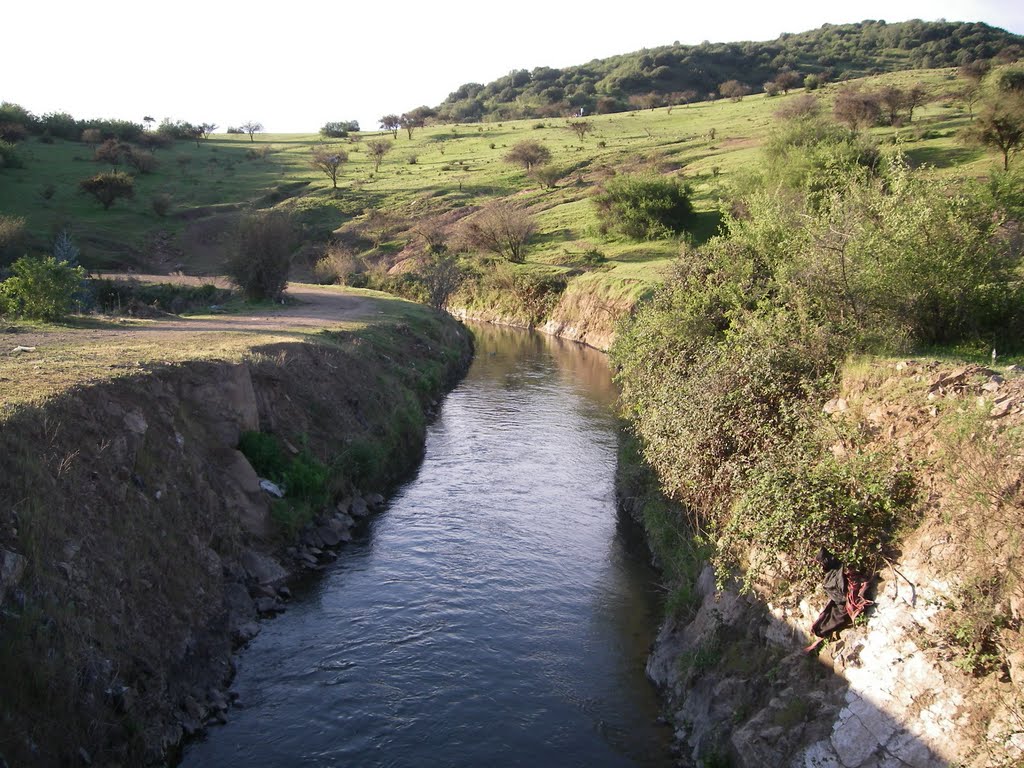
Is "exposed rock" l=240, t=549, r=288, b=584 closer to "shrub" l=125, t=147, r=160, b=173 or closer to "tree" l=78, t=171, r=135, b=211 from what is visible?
"tree" l=78, t=171, r=135, b=211

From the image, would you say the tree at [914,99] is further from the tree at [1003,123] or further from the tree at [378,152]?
the tree at [378,152]

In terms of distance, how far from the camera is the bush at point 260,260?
3841 cm

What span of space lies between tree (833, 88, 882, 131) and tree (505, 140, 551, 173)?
3304 centimetres

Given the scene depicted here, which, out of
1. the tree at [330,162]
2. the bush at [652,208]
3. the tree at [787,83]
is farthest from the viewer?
the tree at [787,83]

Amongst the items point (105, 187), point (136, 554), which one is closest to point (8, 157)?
point (105, 187)

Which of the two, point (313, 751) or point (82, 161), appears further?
point (82, 161)

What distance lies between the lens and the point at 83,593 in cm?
1102

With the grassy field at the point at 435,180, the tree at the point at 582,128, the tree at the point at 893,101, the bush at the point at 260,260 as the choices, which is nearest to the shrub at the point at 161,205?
the grassy field at the point at 435,180

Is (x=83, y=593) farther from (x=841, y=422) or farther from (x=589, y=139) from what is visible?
(x=589, y=139)

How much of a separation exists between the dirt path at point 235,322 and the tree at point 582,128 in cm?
6174

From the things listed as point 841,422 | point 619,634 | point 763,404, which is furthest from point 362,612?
point 841,422

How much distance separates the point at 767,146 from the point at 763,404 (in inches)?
1697

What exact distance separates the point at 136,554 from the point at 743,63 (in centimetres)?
17827

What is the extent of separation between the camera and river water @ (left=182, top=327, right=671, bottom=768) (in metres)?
11.5
